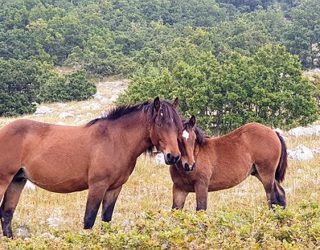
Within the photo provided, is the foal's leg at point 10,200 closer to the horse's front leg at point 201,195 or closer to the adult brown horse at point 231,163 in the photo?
the adult brown horse at point 231,163

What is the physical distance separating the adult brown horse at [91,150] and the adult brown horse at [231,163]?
0.85 metres

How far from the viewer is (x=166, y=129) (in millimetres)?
6348

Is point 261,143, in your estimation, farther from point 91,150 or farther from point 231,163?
point 91,150

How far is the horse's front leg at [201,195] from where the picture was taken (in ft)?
23.9

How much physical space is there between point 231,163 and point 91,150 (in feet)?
8.19

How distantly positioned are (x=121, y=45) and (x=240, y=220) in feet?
187

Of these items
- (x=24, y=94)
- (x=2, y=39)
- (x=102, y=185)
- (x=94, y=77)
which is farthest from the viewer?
(x=2, y=39)

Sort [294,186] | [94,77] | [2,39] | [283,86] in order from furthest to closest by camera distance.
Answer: [2,39] < [94,77] < [283,86] < [294,186]

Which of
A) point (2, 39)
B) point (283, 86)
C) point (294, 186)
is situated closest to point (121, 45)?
point (2, 39)

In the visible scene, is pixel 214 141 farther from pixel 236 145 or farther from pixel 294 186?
pixel 294 186

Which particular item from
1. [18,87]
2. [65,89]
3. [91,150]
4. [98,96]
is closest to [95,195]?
[91,150]

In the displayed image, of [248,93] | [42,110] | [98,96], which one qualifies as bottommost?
[98,96]

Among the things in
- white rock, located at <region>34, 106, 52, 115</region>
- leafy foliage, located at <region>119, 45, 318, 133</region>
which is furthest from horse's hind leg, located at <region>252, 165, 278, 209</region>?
white rock, located at <region>34, 106, 52, 115</region>

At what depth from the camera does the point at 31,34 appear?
60.0 metres
